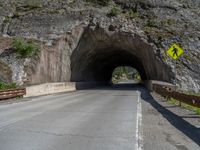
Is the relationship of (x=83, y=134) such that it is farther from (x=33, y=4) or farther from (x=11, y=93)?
(x=33, y=4)

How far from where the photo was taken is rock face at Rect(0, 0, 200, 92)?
3606cm

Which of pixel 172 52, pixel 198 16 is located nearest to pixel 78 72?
pixel 198 16

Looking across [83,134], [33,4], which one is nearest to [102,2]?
[33,4]

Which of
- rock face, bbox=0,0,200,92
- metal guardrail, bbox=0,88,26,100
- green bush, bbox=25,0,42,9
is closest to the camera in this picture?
metal guardrail, bbox=0,88,26,100

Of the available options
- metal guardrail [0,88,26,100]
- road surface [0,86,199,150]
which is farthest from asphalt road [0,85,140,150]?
metal guardrail [0,88,26,100]

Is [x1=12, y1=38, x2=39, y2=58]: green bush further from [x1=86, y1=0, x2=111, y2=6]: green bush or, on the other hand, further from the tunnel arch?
[x1=86, y1=0, x2=111, y2=6]: green bush

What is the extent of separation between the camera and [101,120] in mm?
12570

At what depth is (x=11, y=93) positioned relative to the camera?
Result: 24.7m

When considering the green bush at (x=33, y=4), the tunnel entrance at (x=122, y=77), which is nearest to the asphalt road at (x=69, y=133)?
the green bush at (x=33, y=4)

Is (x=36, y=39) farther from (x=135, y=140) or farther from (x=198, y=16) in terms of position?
(x=135, y=140)

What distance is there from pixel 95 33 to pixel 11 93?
1809 cm

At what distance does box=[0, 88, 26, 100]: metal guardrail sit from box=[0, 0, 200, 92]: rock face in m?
8.18

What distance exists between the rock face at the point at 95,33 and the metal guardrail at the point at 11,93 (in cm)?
818

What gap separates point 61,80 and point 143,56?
10675mm
